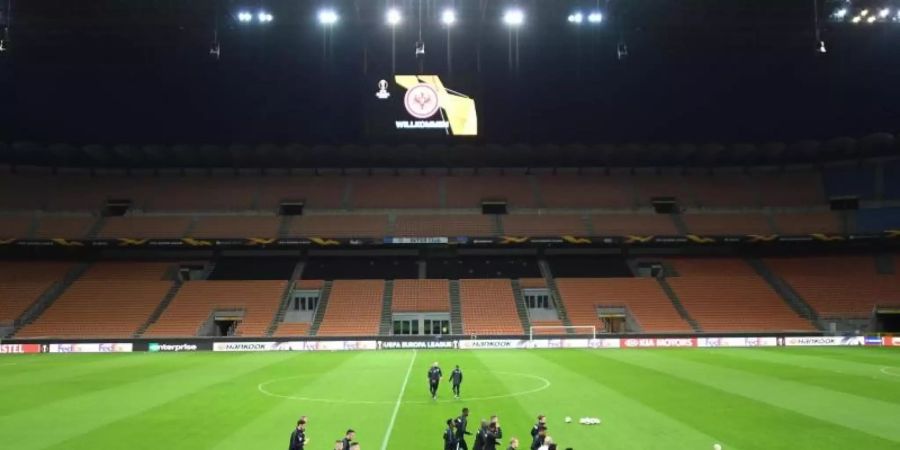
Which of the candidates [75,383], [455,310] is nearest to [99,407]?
[75,383]

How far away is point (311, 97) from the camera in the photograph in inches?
1983

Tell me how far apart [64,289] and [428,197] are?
32512 millimetres

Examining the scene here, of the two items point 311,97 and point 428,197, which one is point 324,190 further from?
point 311,97

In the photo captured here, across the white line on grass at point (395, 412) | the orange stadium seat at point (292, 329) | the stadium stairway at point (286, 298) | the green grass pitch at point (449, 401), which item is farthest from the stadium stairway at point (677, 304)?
the stadium stairway at point (286, 298)

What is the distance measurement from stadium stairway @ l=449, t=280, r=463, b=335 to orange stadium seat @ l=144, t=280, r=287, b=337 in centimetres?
1391

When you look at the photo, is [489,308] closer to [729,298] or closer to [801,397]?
[729,298]

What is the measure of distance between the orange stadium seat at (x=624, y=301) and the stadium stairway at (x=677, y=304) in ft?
1.15

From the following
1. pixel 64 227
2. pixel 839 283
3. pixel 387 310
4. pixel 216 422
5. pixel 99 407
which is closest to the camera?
pixel 216 422

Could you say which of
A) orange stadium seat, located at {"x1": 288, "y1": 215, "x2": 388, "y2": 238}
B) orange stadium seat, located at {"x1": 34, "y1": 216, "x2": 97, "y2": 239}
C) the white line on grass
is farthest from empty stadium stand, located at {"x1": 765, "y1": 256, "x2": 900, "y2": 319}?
orange stadium seat, located at {"x1": 34, "y1": 216, "x2": 97, "y2": 239}

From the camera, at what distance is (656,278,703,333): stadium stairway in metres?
48.1

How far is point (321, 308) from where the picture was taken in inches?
2035

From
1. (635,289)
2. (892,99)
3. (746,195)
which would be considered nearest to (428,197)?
(635,289)

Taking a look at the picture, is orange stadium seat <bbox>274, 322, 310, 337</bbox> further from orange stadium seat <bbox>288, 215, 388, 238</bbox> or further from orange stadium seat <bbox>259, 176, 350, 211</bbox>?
orange stadium seat <bbox>259, 176, 350, 211</bbox>

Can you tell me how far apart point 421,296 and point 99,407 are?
32.6m
